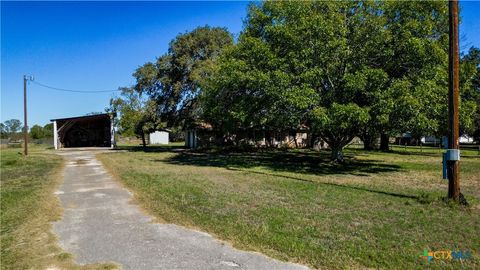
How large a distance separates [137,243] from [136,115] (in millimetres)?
29632

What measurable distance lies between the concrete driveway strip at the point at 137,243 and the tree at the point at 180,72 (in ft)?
81.7

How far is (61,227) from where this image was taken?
6305mm

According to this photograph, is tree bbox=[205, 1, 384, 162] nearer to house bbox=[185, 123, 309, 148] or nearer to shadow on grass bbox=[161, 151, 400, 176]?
shadow on grass bbox=[161, 151, 400, 176]

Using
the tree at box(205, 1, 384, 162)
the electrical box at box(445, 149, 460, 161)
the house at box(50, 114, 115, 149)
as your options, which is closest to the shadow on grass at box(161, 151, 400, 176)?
A: the tree at box(205, 1, 384, 162)

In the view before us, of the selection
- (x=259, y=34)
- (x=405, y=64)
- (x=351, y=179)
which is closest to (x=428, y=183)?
(x=351, y=179)

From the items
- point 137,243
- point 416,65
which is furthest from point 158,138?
point 137,243

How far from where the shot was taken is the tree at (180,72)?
1289 inches

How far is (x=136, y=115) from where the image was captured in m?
33.6

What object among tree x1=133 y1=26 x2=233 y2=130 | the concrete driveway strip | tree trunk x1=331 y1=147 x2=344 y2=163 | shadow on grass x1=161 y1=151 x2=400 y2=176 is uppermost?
tree x1=133 y1=26 x2=233 y2=130

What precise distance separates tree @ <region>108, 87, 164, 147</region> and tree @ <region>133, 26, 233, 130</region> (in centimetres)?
71

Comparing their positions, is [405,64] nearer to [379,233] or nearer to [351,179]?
[351,179]

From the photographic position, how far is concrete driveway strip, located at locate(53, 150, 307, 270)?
4520mm

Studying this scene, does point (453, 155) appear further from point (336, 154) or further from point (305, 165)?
point (336, 154)

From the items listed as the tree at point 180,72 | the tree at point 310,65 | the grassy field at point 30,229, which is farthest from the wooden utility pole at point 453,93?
the tree at point 180,72
